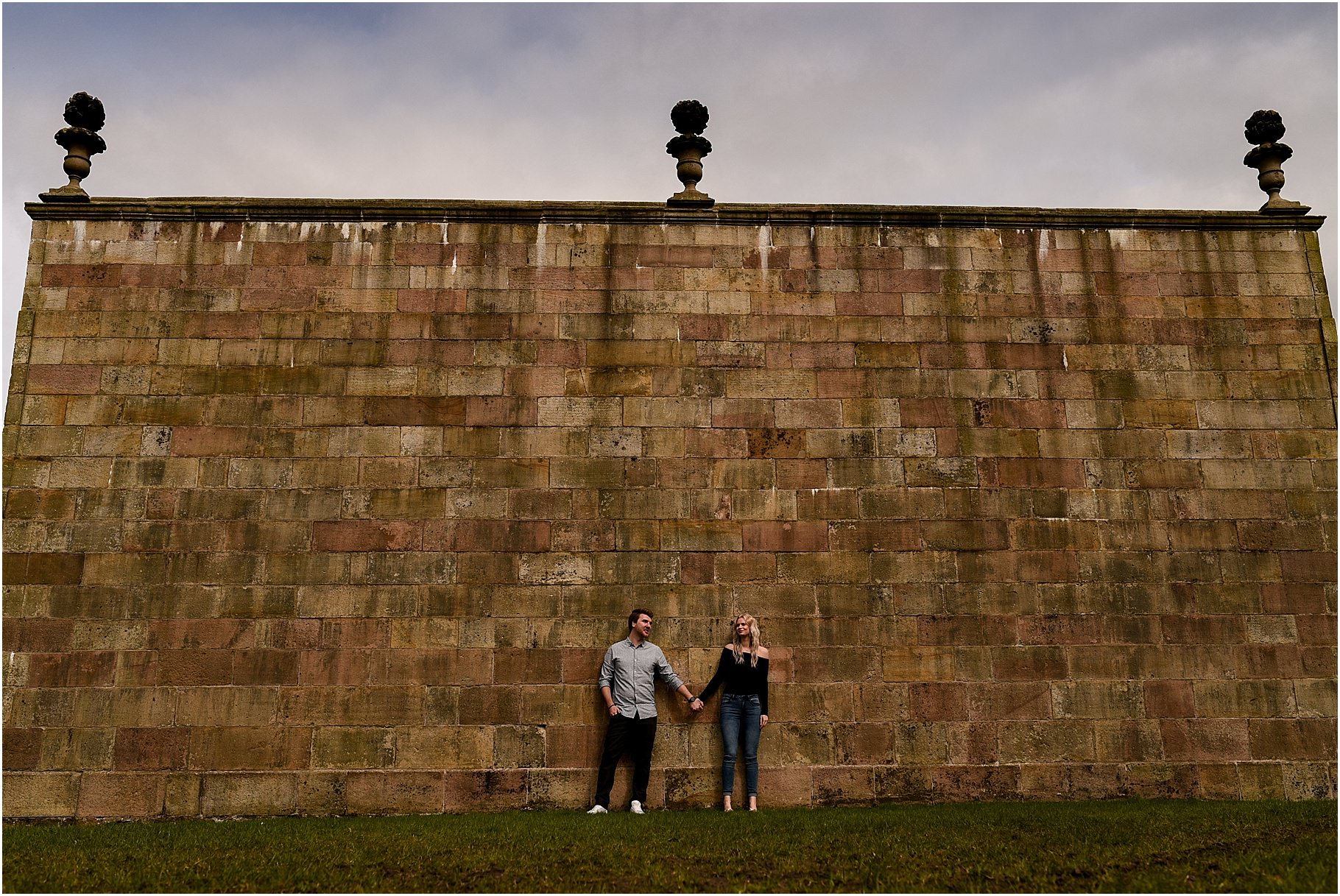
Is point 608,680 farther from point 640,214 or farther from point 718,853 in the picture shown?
point 640,214

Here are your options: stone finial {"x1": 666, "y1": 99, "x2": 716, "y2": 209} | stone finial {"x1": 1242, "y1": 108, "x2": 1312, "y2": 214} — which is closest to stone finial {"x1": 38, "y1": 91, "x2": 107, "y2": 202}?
stone finial {"x1": 666, "y1": 99, "x2": 716, "y2": 209}

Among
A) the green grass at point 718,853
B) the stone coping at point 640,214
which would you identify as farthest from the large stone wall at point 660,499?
the green grass at point 718,853

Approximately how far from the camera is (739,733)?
887cm

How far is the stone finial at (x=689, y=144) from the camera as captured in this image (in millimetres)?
10453

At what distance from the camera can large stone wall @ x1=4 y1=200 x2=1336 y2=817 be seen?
8.94 m

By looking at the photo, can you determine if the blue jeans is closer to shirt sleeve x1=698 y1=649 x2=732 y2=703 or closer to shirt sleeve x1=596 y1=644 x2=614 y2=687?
shirt sleeve x1=698 y1=649 x2=732 y2=703

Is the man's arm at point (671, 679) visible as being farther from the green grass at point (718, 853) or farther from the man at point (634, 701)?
the green grass at point (718, 853)

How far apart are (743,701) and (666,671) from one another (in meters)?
0.80

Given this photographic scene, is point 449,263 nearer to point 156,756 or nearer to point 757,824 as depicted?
point 156,756

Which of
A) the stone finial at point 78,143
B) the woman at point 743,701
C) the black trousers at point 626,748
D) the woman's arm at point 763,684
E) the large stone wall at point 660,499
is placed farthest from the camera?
the stone finial at point 78,143

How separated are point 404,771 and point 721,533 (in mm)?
3858

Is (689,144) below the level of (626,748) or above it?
above

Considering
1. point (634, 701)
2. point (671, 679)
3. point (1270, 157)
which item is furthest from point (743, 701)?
point (1270, 157)

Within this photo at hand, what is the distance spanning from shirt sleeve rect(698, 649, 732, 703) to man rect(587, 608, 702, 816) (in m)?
0.10
